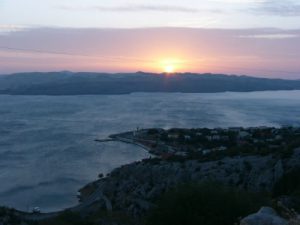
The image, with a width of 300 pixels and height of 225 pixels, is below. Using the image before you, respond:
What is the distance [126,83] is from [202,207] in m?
78.7

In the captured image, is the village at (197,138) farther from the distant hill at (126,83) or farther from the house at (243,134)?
the distant hill at (126,83)

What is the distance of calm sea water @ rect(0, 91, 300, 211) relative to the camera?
680 inches

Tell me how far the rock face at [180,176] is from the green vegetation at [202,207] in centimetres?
472

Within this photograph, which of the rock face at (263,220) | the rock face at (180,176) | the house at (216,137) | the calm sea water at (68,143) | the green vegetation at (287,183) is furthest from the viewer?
the house at (216,137)

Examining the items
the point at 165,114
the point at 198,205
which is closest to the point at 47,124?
the point at 165,114

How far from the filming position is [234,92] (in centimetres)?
8950

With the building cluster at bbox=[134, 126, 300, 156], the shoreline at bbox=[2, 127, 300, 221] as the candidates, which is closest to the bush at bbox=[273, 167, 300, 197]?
the shoreline at bbox=[2, 127, 300, 221]

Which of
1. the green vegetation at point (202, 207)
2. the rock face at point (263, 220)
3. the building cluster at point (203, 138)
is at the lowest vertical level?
the building cluster at point (203, 138)

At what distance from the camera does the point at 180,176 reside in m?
13.0

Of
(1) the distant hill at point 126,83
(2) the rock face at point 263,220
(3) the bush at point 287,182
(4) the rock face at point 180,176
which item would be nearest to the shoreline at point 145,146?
(4) the rock face at point 180,176

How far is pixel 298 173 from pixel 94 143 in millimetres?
17780

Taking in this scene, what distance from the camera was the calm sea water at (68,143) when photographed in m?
17.3

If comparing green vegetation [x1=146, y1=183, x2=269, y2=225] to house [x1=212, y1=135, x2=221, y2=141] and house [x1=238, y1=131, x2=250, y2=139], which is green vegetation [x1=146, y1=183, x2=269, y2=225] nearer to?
house [x1=238, y1=131, x2=250, y2=139]

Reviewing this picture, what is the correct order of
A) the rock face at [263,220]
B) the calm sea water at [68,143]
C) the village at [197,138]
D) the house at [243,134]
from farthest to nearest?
the house at [243,134] < the village at [197,138] < the calm sea water at [68,143] < the rock face at [263,220]
